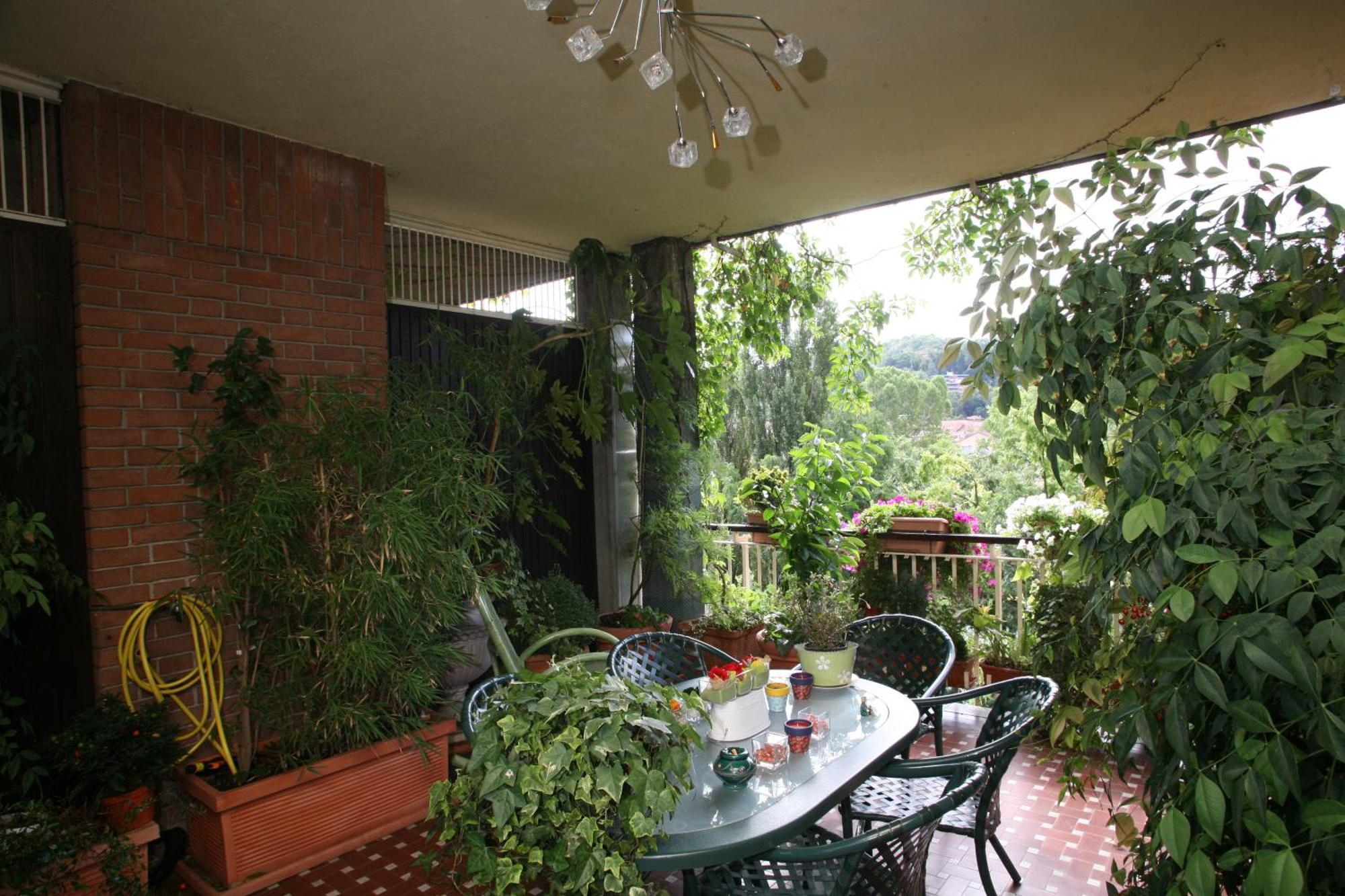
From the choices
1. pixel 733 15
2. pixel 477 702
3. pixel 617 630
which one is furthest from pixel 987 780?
pixel 617 630

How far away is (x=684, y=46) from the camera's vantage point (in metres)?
2.71

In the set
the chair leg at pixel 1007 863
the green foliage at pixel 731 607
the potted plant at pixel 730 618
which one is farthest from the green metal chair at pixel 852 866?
the green foliage at pixel 731 607

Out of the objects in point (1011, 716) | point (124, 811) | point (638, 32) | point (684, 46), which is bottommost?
point (124, 811)

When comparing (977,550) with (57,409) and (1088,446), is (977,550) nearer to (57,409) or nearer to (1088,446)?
(1088,446)

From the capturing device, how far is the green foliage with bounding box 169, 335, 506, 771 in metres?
2.79

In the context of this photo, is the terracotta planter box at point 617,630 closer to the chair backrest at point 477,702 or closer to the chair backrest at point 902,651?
the chair backrest at point 902,651

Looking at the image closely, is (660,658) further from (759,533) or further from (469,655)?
(759,533)

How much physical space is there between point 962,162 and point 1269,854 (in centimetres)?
362

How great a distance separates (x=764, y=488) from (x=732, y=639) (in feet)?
3.23

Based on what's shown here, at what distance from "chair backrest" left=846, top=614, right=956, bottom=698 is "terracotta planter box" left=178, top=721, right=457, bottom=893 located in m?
1.74

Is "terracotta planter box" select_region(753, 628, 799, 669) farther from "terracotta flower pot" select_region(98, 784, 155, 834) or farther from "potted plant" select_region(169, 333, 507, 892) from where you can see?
"terracotta flower pot" select_region(98, 784, 155, 834)

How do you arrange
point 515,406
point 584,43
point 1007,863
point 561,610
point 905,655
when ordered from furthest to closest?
point 561,610 → point 515,406 → point 905,655 → point 1007,863 → point 584,43

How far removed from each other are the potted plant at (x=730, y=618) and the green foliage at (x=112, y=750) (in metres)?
2.76

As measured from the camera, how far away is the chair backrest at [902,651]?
120 inches
